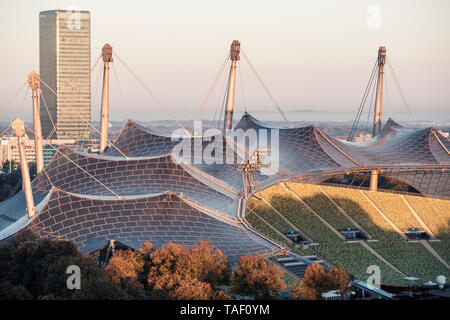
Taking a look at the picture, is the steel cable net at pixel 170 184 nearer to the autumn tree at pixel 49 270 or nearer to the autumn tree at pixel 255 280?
the autumn tree at pixel 49 270

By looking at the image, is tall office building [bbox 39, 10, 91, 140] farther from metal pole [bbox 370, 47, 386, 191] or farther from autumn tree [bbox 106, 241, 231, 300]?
autumn tree [bbox 106, 241, 231, 300]

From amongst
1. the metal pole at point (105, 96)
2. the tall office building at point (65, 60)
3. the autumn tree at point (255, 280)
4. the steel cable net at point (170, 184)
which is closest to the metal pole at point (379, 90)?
the steel cable net at point (170, 184)

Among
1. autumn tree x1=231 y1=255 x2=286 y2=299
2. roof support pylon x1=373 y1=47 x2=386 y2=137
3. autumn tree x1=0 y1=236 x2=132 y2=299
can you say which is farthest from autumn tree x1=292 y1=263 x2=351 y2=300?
roof support pylon x1=373 y1=47 x2=386 y2=137

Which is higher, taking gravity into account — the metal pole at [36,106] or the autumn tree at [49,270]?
the metal pole at [36,106]

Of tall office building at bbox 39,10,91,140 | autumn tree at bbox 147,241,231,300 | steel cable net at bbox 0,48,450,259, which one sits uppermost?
tall office building at bbox 39,10,91,140

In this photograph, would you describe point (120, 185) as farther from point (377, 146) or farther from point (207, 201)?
point (377, 146)

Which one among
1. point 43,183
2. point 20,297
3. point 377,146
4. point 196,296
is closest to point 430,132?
point 377,146

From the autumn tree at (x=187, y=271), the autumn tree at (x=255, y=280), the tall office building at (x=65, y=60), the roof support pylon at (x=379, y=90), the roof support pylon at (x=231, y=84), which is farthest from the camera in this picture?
the tall office building at (x=65, y=60)
